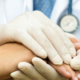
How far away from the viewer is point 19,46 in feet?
1.79

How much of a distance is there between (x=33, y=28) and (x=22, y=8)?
380 millimetres

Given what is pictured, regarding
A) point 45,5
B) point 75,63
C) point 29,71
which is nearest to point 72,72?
point 75,63

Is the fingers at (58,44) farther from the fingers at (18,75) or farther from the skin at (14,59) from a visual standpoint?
the fingers at (18,75)

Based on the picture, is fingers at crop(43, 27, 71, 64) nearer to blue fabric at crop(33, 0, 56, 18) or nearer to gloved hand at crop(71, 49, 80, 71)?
gloved hand at crop(71, 49, 80, 71)

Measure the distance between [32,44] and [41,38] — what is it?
0.04m

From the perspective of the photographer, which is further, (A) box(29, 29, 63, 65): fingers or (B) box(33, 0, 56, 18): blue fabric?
(B) box(33, 0, 56, 18): blue fabric

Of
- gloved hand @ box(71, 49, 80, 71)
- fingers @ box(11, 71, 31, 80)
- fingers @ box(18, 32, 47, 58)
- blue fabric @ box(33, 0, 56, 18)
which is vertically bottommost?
fingers @ box(11, 71, 31, 80)

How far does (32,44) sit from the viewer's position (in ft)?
1.71

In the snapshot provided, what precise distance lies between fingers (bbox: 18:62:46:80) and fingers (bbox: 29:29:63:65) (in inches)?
2.7

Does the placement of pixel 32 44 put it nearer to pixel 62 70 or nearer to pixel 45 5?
pixel 62 70

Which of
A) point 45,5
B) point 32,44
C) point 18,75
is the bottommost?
point 18,75

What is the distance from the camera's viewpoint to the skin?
0.48 meters

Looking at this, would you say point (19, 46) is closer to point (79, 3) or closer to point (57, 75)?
point (57, 75)

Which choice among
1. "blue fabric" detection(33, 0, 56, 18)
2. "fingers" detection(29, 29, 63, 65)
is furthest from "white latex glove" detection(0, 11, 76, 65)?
"blue fabric" detection(33, 0, 56, 18)
